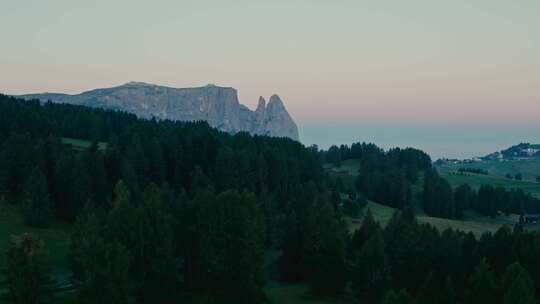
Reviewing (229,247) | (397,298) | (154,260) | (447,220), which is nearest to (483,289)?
(397,298)

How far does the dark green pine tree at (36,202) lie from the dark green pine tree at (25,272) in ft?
94.0

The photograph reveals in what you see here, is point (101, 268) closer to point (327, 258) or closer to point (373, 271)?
point (327, 258)

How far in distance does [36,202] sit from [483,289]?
166ft

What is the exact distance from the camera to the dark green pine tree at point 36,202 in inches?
2431

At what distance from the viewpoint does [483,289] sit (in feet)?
124

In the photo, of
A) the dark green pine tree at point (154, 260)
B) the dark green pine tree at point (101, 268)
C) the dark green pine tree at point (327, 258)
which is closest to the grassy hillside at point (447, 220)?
the dark green pine tree at point (327, 258)

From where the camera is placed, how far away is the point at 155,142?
83562mm

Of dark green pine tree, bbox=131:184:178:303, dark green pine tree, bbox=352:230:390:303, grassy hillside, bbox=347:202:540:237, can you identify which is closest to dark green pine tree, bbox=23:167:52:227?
dark green pine tree, bbox=131:184:178:303

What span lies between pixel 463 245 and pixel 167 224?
2859cm

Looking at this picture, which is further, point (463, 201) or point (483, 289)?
point (463, 201)

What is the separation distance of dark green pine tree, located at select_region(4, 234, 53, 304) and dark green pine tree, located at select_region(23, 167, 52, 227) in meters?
28.7

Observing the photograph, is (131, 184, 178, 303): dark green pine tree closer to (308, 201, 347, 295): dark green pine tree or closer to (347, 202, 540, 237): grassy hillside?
(308, 201, 347, 295): dark green pine tree

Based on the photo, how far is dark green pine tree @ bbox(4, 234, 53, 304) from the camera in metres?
34.7

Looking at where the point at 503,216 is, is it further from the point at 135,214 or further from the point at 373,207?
the point at 135,214
